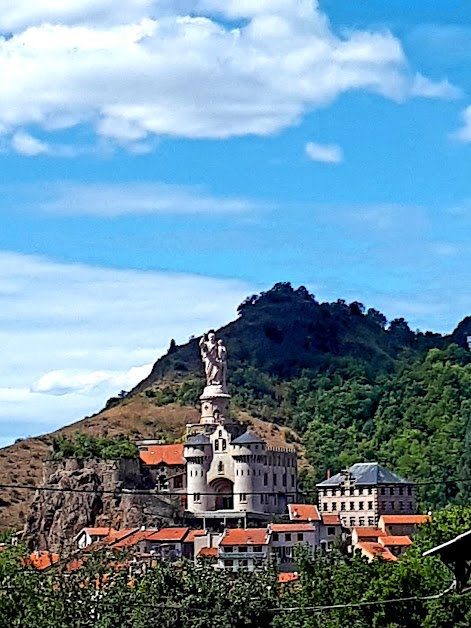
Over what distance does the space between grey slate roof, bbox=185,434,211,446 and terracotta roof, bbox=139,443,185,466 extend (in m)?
3.69

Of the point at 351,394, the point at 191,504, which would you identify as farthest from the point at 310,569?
the point at 351,394

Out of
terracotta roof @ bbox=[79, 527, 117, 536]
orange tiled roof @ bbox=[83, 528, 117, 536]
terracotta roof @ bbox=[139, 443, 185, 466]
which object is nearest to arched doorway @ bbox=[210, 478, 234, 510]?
terracotta roof @ bbox=[139, 443, 185, 466]

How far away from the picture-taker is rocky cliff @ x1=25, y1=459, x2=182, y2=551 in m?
122

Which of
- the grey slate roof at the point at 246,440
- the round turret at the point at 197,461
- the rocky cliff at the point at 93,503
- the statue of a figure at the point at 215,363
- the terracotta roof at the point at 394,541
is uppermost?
the statue of a figure at the point at 215,363

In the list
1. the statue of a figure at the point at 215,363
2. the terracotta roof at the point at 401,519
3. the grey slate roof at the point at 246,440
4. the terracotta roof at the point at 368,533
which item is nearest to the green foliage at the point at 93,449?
the statue of a figure at the point at 215,363

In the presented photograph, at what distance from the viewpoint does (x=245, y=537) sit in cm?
10756

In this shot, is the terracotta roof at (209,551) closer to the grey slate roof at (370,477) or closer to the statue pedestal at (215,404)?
the grey slate roof at (370,477)

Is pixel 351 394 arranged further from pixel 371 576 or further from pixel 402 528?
pixel 371 576

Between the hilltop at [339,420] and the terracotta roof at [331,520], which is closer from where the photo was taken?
the terracotta roof at [331,520]

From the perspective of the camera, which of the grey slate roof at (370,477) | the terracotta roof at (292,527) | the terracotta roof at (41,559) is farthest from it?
the grey slate roof at (370,477)

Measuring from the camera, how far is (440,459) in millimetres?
154000

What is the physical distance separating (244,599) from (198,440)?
6936 centimetres

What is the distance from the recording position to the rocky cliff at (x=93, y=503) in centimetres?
12150

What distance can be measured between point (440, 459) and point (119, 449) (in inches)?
1453
